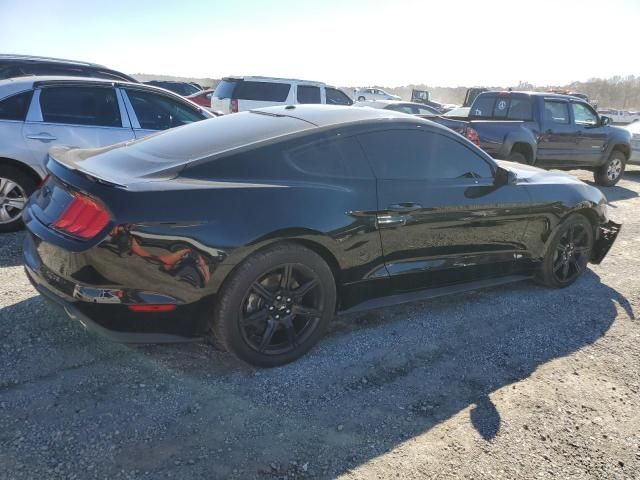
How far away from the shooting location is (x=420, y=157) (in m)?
3.65

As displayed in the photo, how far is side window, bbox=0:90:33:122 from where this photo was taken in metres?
4.97

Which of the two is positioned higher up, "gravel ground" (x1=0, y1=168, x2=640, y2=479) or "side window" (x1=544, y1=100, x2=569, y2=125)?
"side window" (x1=544, y1=100, x2=569, y2=125)

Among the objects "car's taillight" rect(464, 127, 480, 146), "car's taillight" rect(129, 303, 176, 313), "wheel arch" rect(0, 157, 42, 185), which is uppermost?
"car's taillight" rect(464, 127, 480, 146)

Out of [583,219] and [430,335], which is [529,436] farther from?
[583,219]

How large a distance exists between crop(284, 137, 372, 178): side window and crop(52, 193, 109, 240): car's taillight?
1.14 metres

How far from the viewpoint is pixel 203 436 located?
2.49 m

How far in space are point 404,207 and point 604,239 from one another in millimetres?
2666

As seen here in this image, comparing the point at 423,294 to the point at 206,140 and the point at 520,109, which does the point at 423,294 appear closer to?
the point at 206,140

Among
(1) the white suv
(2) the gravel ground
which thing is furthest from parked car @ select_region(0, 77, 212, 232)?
(1) the white suv

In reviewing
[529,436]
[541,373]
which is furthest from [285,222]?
[541,373]

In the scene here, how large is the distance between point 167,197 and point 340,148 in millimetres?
1233

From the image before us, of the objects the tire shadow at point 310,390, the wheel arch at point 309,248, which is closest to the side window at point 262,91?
the tire shadow at point 310,390

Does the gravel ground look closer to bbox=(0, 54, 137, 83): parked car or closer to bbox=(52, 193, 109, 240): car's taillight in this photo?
bbox=(52, 193, 109, 240): car's taillight

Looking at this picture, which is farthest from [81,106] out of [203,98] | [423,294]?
[203,98]
